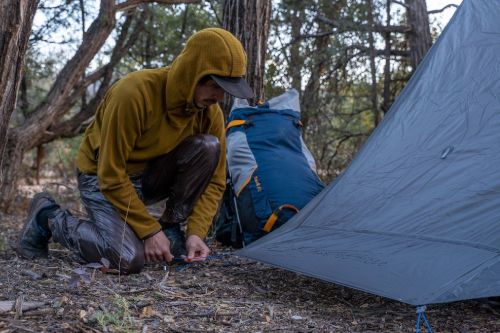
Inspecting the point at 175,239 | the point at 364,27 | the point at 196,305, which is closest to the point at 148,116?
the point at 175,239

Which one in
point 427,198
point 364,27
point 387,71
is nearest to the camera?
point 427,198

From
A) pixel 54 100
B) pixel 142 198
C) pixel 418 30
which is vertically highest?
pixel 418 30

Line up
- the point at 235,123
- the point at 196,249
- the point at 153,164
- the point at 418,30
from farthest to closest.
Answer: the point at 418,30 → the point at 235,123 → the point at 153,164 → the point at 196,249

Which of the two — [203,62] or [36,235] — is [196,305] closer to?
[203,62]

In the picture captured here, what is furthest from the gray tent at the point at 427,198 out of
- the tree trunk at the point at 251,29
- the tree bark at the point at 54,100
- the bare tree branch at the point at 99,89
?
the bare tree branch at the point at 99,89

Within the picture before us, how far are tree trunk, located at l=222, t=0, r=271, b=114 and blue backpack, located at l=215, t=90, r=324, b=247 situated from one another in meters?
0.36

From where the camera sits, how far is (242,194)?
137 inches

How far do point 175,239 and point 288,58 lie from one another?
11.3 ft

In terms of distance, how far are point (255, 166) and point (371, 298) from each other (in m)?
1.13

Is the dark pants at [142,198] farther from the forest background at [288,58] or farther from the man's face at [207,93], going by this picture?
the forest background at [288,58]

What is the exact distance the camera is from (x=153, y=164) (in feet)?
10.4

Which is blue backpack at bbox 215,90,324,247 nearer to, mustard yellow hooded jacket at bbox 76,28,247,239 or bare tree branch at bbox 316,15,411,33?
mustard yellow hooded jacket at bbox 76,28,247,239

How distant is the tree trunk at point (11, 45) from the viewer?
2.66 meters

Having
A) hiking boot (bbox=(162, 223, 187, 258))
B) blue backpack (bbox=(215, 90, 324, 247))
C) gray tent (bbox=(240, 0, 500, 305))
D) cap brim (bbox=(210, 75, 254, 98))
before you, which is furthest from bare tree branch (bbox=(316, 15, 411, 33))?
cap brim (bbox=(210, 75, 254, 98))
